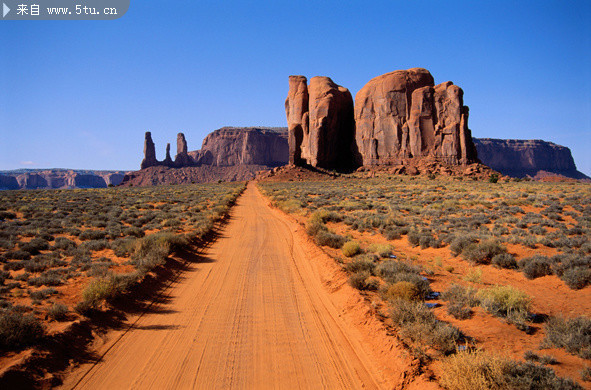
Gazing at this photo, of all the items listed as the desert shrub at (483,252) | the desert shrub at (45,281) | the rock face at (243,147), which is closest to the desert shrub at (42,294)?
the desert shrub at (45,281)

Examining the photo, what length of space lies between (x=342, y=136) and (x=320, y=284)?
78.8 metres

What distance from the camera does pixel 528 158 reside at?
158 m

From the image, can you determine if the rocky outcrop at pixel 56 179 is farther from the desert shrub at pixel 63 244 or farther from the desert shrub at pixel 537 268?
the desert shrub at pixel 537 268

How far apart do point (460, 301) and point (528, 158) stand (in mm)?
188851

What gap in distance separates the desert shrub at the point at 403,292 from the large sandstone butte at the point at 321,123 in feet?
214

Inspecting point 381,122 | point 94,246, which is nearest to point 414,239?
point 94,246

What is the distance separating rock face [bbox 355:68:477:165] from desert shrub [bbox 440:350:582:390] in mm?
67377

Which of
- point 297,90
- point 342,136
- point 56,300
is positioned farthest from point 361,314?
point 297,90

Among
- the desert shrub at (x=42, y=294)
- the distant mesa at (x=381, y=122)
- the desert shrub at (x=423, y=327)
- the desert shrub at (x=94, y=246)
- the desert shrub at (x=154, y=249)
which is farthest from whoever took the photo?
the distant mesa at (x=381, y=122)

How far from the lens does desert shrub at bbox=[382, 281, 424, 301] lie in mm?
7156

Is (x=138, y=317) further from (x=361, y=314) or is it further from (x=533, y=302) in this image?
(x=533, y=302)

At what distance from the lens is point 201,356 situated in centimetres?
527

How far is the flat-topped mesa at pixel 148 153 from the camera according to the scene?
12675 cm

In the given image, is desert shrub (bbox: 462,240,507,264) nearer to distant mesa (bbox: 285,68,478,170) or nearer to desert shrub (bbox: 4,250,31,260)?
desert shrub (bbox: 4,250,31,260)
